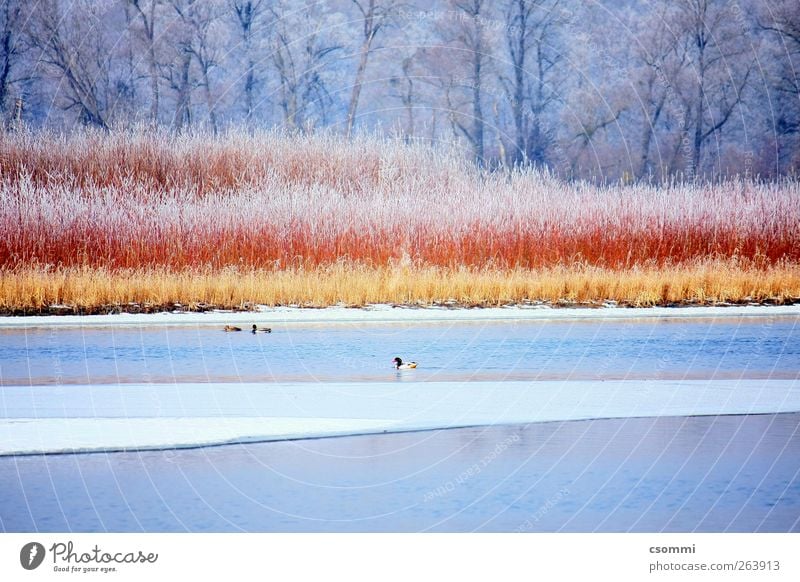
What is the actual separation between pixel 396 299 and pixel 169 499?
10339mm

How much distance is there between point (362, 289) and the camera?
51.8 ft

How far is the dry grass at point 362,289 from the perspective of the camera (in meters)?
15.3

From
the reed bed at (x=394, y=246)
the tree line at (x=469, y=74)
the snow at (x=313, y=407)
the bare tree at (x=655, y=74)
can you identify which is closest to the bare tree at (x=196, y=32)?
the tree line at (x=469, y=74)

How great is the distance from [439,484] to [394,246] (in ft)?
39.8

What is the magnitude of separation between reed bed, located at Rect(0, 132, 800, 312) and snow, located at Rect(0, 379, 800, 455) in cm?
681

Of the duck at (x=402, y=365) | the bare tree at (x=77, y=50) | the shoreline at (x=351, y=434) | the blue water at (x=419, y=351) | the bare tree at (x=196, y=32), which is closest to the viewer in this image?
the shoreline at (x=351, y=434)

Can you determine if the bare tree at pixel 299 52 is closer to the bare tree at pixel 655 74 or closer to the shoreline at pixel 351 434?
the bare tree at pixel 655 74

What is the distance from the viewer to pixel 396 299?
621 inches

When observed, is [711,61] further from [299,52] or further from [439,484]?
[439,484]

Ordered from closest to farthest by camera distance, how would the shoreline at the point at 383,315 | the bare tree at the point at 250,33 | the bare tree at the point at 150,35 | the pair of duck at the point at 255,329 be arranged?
the pair of duck at the point at 255,329
the shoreline at the point at 383,315
the bare tree at the point at 150,35
the bare tree at the point at 250,33

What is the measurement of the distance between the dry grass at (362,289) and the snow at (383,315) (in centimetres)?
65

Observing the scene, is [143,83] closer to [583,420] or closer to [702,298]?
[702,298]
